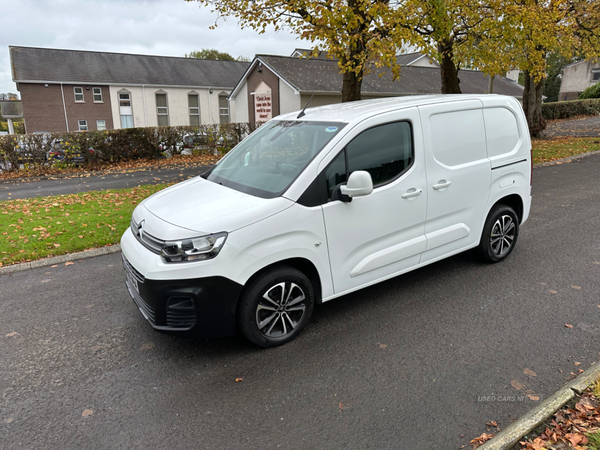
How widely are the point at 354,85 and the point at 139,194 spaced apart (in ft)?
24.2

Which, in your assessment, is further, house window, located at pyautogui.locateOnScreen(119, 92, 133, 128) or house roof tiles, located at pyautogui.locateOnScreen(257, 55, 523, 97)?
house window, located at pyautogui.locateOnScreen(119, 92, 133, 128)

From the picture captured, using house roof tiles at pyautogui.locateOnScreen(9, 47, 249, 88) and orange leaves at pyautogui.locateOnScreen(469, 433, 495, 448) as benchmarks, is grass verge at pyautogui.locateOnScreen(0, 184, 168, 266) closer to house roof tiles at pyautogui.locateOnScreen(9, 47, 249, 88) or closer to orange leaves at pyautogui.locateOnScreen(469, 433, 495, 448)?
orange leaves at pyautogui.locateOnScreen(469, 433, 495, 448)

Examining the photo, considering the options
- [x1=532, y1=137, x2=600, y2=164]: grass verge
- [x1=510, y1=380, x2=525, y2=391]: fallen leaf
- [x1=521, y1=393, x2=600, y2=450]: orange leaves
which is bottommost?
[x1=510, y1=380, x2=525, y2=391]: fallen leaf

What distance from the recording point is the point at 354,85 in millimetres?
13742

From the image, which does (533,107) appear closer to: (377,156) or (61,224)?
(377,156)

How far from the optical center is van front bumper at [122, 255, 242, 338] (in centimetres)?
338

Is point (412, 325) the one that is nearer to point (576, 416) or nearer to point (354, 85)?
point (576, 416)

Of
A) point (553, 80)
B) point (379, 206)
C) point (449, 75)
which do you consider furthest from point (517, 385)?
point (553, 80)

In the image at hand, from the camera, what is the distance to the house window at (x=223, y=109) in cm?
4434

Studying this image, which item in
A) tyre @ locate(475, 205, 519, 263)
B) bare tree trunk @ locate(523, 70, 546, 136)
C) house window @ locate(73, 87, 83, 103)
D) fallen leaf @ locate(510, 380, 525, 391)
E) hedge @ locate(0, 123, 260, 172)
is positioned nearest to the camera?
fallen leaf @ locate(510, 380, 525, 391)

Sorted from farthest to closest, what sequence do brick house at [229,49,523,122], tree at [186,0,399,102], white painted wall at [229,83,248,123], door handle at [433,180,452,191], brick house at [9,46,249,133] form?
brick house at [9,46,249,133], white painted wall at [229,83,248,123], brick house at [229,49,523,122], tree at [186,0,399,102], door handle at [433,180,452,191]

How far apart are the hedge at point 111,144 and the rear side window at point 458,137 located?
16412mm

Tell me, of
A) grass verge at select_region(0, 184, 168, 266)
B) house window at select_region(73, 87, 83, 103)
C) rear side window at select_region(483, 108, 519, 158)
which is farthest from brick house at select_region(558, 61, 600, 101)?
grass verge at select_region(0, 184, 168, 266)

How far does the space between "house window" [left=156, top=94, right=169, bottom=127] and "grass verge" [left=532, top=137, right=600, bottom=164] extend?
33766 mm
